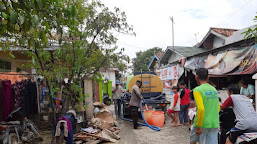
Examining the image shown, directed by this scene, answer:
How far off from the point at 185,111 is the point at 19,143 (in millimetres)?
5646

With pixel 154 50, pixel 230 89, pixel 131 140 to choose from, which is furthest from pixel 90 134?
pixel 154 50

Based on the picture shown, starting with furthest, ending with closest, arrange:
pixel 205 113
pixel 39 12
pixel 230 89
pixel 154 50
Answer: pixel 154 50 < pixel 230 89 < pixel 205 113 < pixel 39 12

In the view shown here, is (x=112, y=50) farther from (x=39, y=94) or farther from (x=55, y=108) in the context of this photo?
(x=39, y=94)

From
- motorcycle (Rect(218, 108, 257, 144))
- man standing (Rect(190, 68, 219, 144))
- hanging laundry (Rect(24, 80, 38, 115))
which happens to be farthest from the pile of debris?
man standing (Rect(190, 68, 219, 144))

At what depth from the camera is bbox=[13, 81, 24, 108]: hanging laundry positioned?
6269mm

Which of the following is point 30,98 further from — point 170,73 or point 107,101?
point 170,73

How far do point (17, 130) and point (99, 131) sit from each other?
7.97ft

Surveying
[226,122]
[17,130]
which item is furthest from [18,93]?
[226,122]

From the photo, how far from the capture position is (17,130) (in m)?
5.30

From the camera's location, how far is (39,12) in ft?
9.57

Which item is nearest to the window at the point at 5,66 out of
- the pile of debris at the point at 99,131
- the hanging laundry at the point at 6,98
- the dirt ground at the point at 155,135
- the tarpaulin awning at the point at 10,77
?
the tarpaulin awning at the point at 10,77

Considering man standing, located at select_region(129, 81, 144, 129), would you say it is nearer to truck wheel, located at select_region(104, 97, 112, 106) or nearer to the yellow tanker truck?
the yellow tanker truck

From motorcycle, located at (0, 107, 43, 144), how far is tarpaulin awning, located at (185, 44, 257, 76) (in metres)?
6.92

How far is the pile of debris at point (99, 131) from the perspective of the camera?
575 centimetres
